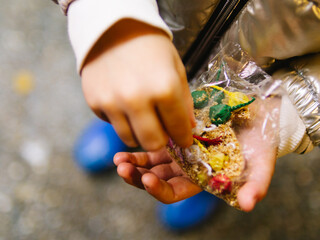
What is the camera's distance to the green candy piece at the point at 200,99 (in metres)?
0.52

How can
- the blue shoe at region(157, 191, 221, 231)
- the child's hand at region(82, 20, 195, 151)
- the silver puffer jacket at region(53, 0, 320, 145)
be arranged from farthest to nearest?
1. the blue shoe at region(157, 191, 221, 231)
2. the silver puffer jacket at region(53, 0, 320, 145)
3. the child's hand at region(82, 20, 195, 151)

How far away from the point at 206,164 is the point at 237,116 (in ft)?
0.42

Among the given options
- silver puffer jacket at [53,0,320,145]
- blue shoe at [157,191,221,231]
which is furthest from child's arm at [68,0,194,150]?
blue shoe at [157,191,221,231]

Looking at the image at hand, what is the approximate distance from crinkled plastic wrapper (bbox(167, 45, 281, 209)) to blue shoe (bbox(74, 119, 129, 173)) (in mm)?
513

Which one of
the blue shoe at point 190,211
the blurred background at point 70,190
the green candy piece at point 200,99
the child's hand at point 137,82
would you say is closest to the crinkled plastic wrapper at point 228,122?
the green candy piece at point 200,99

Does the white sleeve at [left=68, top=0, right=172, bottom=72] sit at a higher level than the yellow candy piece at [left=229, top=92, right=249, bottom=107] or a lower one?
higher

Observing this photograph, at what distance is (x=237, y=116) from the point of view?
1.76ft

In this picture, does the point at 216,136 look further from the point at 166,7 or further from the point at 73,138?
the point at 73,138

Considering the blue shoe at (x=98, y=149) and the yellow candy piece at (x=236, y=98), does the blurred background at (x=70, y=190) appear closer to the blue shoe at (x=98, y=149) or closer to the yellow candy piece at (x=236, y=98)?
the blue shoe at (x=98, y=149)

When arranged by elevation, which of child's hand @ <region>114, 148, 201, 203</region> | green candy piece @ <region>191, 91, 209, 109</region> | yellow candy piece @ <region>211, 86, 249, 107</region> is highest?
yellow candy piece @ <region>211, 86, 249, 107</region>

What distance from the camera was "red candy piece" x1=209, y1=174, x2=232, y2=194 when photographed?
0.49 metres

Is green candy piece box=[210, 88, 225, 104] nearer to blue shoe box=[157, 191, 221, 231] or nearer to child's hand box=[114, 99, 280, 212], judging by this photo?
child's hand box=[114, 99, 280, 212]

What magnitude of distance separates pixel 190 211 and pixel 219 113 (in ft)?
1.83

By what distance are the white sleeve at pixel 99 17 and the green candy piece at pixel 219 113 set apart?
0.63 ft
